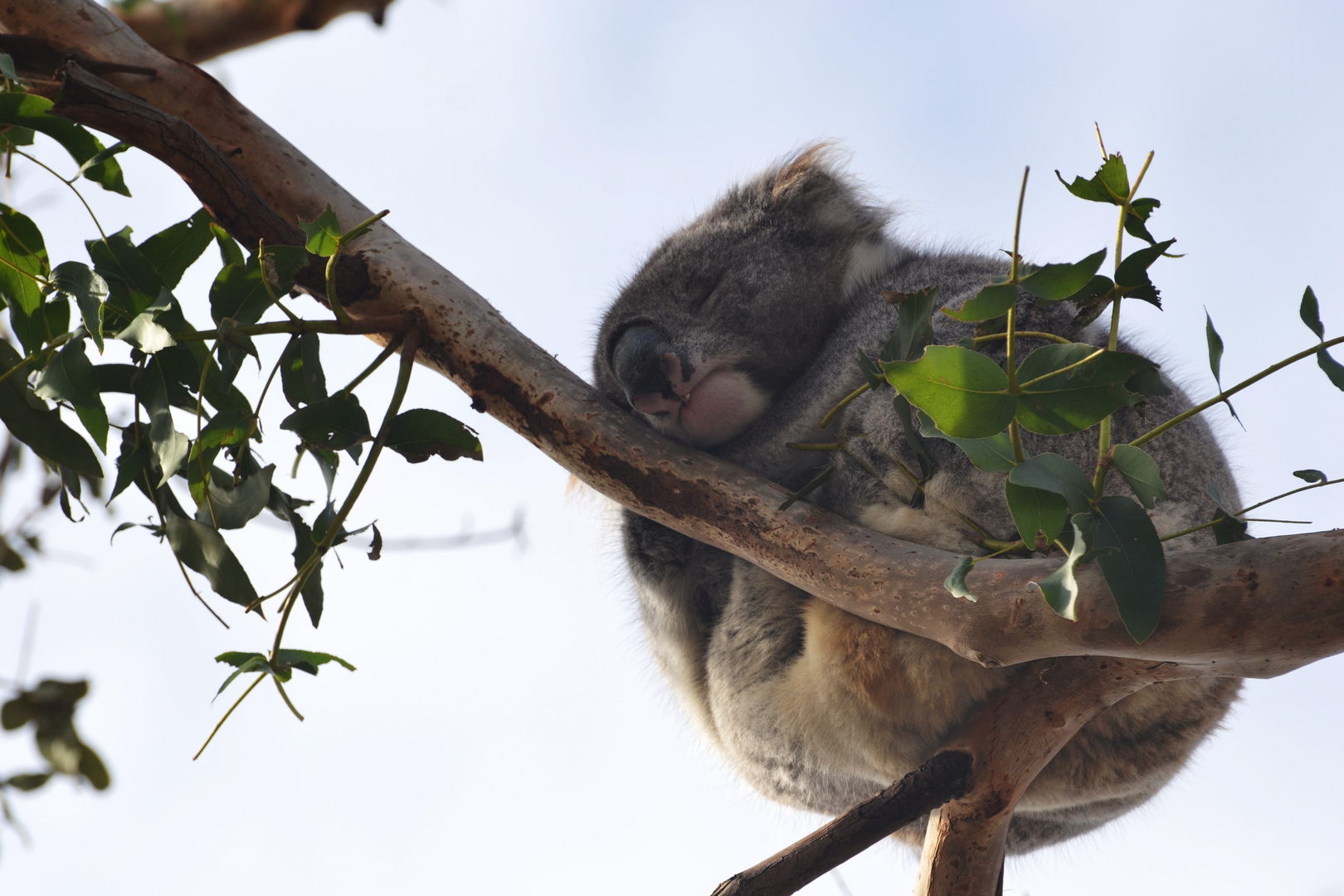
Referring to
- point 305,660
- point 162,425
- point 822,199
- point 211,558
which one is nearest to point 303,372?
point 162,425

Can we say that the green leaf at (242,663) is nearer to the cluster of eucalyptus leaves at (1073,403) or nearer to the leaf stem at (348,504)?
the leaf stem at (348,504)

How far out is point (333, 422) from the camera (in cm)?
154

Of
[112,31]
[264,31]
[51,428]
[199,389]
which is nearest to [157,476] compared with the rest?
[51,428]

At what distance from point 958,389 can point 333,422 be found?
0.94 metres

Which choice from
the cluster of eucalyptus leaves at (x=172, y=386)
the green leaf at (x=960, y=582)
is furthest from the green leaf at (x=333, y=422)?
the green leaf at (x=960, y=582)

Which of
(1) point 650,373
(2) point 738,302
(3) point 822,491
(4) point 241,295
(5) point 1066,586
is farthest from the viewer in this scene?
(2) point 738,302

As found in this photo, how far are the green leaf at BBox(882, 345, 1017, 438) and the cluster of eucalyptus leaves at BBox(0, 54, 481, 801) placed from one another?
0.74m

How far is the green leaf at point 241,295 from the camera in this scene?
148 centimetres

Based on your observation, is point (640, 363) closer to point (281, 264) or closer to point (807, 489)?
point (807, 489)

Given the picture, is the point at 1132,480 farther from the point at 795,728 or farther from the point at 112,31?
the point at 112,31

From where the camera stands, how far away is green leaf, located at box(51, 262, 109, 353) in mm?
1387

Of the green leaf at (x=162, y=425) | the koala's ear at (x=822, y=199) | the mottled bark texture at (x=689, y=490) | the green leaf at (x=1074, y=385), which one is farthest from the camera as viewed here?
the koala's ear at (x=822, y=199)

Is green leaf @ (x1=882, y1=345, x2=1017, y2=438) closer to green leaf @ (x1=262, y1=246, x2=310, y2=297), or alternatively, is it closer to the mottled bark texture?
the mottled bark texture

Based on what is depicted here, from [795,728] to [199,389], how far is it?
135cm
